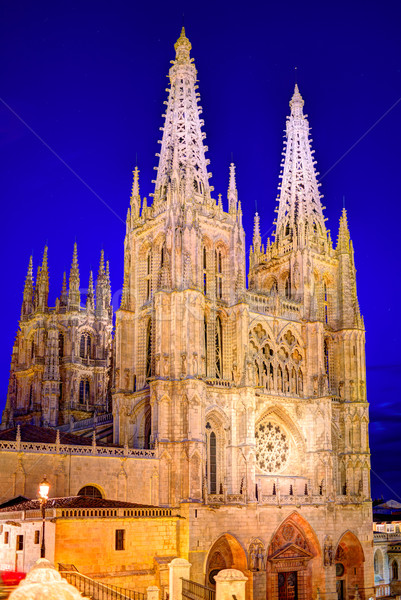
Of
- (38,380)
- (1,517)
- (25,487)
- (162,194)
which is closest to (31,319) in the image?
(38,380)

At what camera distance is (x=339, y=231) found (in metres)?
58.8

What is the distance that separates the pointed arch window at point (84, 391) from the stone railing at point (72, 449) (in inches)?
1118

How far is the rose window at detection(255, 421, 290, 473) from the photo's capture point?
159ft

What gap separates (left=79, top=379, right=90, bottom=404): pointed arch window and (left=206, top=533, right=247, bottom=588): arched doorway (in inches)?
1153

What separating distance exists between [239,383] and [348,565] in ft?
52.7

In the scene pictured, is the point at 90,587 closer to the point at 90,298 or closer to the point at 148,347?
the point at 148,347

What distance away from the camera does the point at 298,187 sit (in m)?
58.8

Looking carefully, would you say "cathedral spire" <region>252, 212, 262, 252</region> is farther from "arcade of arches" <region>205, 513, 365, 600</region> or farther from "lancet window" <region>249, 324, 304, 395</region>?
"arcade of arches" <region>205, 513, 365, 600</region>

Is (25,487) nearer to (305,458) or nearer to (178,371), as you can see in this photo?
(178,371)

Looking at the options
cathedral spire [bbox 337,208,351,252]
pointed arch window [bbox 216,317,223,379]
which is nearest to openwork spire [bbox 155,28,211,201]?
pointed arch window [bbox 216,317,223,379]

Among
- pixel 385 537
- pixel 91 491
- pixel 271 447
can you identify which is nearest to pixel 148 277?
pixel 271 447

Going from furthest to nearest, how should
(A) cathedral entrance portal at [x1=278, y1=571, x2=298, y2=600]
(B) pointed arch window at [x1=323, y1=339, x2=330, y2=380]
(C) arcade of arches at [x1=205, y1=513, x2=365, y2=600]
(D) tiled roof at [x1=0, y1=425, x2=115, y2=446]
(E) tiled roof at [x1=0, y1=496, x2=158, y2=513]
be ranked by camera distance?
(B) pointed arch window at [x1=323, y1=339, x2=330, y2=380], (A) cathedral entrance portal at [x1=278, y1=571, x2=298, y2=600], (C) arcade of arches at [x1=205, y1=513, x2=365, y2=600], (D) tiled roof at [x1=0, y1=425, x2=115, y2=446], (E) tiled roof at [x1=0, y1=496, x2=158, y2=513]

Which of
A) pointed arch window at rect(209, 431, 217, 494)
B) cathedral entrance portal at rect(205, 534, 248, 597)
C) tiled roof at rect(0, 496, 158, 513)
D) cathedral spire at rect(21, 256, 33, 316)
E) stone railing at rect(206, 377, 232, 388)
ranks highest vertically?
cathedral spire at rect(21, 256, 33, 316)

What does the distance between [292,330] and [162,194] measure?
1363cm
